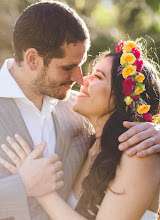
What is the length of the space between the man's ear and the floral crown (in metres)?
0.76

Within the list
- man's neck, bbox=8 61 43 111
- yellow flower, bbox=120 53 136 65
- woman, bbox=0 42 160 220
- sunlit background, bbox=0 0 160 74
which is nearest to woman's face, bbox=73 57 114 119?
woman, bbox=0 42 160 220

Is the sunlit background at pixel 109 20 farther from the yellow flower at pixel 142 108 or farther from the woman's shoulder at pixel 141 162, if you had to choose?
the woman's shoulder at pixel 141 162

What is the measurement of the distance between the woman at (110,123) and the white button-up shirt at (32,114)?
0.92 ft

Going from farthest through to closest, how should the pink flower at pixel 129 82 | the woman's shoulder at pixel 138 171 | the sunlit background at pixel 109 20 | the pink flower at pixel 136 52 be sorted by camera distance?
the sunlit background at pixel 109 20
the pink flower at pixel 136 52
the pink flower at pixel 129 82
the woman's shoulder at pixel 138 171

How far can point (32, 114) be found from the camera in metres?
2.71

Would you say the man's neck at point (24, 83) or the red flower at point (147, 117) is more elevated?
the man's neck at point (24, 83)

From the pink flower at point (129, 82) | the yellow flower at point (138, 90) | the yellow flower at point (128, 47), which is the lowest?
the yellow flower at point (138, 90)

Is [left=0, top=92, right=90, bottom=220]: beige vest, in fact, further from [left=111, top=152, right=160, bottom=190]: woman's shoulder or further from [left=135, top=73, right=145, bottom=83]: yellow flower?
[left=135, top=73, right=145, bottom=83]: yellow flower

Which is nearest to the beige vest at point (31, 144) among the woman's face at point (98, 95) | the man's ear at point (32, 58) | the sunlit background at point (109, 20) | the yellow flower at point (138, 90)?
the woman's face at point (98, 95)

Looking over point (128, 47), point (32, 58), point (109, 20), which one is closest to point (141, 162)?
point (128, 47)

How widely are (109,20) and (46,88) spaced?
20.4 feet

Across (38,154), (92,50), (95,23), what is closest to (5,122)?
(38,154)

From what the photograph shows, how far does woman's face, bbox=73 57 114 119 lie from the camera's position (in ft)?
8.52

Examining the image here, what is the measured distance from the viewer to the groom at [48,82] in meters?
2.61
